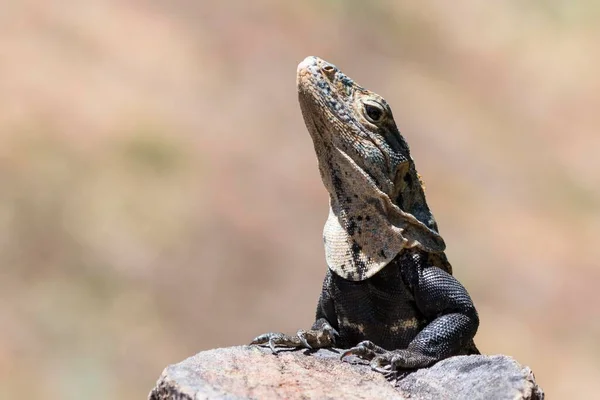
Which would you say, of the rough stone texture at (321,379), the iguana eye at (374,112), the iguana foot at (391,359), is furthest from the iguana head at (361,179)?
the rough stone texture at (321,379)

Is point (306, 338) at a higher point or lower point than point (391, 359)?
higher

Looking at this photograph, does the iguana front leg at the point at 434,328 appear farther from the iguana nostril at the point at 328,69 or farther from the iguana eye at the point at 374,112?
the iguana nostril at the point at 328,69

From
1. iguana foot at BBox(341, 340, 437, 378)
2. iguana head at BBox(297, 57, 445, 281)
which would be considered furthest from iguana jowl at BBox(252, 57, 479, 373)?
iguana foot at BBox(341, 340, 437, 378)

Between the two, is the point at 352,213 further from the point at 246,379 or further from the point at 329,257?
the point at 246,379

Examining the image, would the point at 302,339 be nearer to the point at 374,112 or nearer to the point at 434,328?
the point at 434,328

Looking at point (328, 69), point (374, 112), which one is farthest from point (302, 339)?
point (328, 69)

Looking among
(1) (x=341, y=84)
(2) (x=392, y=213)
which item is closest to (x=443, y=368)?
(2) (x=392, y=213)
